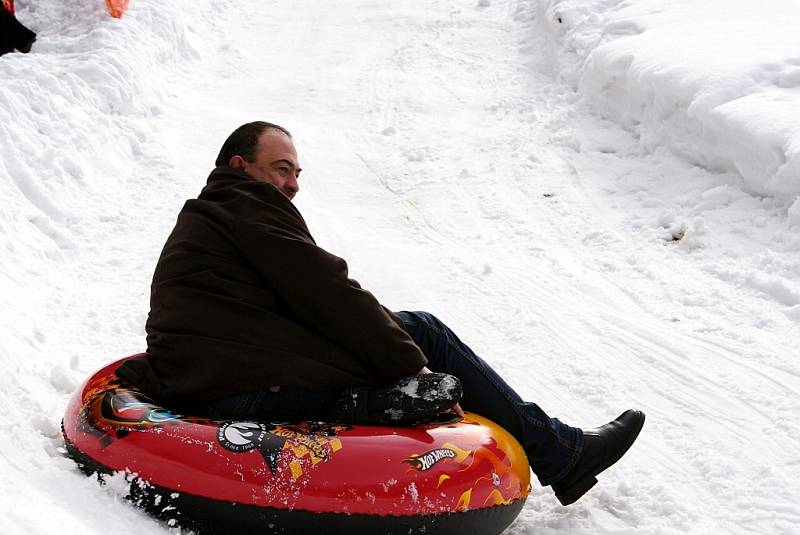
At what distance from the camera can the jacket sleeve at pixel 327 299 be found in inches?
117

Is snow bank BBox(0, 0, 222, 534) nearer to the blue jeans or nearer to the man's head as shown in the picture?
the blue jeans

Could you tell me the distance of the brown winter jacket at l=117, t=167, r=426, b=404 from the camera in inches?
116

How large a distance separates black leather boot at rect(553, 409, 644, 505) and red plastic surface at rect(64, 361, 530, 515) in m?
0.33

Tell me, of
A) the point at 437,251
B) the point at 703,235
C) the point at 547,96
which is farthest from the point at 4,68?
the point at 703,235

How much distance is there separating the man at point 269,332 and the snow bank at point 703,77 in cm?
343

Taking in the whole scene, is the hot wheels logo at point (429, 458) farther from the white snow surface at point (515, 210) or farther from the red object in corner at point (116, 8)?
the red object in corner at point (116, 8)

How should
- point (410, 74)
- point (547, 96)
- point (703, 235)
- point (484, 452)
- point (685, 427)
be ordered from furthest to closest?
point (410, 74) < point (547, 96) < point (703, 235) < point (685, 427) < point (484, 452)

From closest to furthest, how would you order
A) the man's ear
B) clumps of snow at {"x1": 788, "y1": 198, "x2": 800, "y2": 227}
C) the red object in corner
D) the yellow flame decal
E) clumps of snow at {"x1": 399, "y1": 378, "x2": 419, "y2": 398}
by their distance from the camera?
1. the yellow flame decal
2. clumps of snow at {"x1": 399, "y1": 378, "x2": 419, "y2": 398}
3. the man's ear
4. clumps of snow at {"x1": 788, "y1": 198, "x2": 800, "y2": 227}
5. the red object in corner

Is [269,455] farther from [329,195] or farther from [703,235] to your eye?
[329,195]

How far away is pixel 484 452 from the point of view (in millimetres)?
2980

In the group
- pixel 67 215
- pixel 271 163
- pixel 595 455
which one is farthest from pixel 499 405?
pixel 67 215

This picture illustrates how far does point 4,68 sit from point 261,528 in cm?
544

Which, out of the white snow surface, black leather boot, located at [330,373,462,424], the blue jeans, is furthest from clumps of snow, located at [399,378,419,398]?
the white snow surface

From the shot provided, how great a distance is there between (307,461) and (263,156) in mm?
1152
